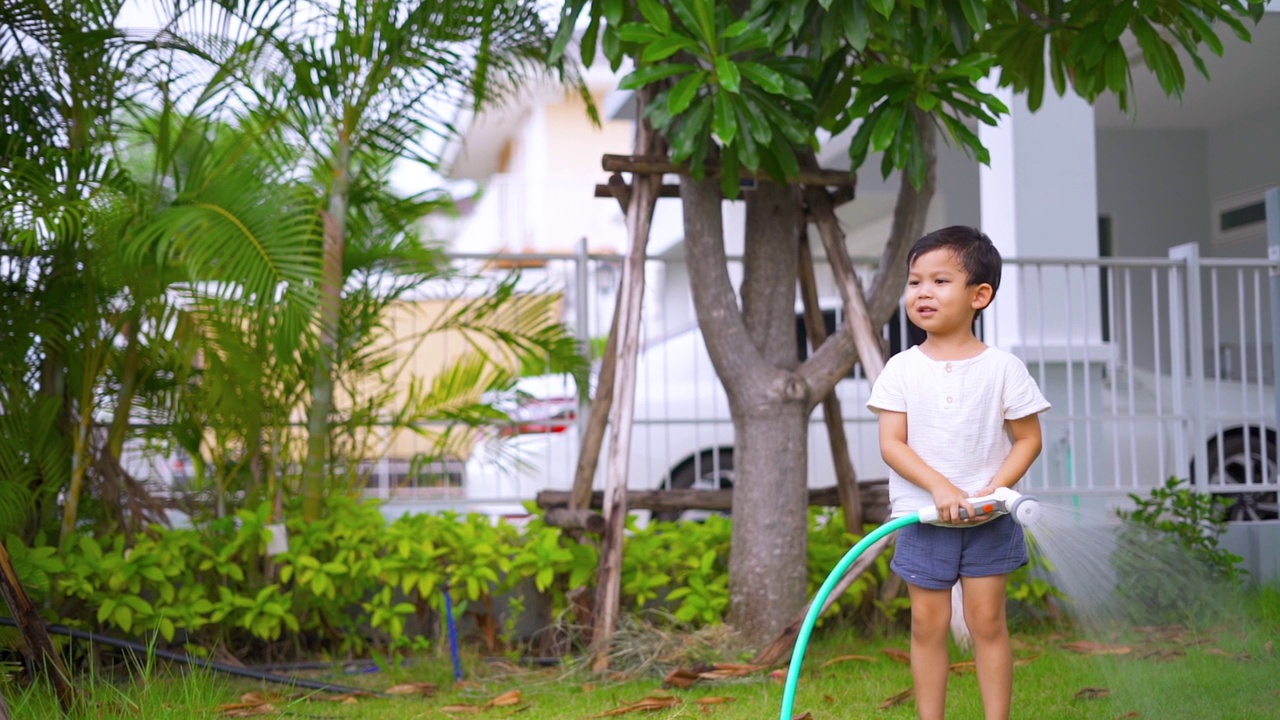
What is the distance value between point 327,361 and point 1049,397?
3.70m

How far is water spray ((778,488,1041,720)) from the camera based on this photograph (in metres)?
2.38

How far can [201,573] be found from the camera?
15.0 ft

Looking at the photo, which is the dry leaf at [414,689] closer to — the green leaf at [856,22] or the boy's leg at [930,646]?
the boy's leg at [930,646]

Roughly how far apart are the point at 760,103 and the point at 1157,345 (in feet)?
10.4

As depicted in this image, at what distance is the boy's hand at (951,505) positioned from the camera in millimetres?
2553

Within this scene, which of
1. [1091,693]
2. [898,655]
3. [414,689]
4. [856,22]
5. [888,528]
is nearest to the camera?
[888,528]

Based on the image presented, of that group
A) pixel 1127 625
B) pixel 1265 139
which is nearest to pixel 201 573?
pixel 1127 625

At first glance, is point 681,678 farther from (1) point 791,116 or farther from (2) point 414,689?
(1) point 791,116

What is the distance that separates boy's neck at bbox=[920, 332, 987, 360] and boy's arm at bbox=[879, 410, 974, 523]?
0.55 ft

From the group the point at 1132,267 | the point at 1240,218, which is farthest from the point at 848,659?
the point at 1240,218

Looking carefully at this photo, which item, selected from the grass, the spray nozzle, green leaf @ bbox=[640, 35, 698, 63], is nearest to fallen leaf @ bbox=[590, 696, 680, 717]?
the grass

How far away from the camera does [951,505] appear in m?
2.57

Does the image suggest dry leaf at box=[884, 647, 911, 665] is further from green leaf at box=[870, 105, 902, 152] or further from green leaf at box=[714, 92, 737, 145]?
green leaf at box=[714, 92, 737, 145]

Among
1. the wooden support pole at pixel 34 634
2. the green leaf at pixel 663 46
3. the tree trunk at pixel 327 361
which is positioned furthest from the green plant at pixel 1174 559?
the tree trunk at pixel 327 361
